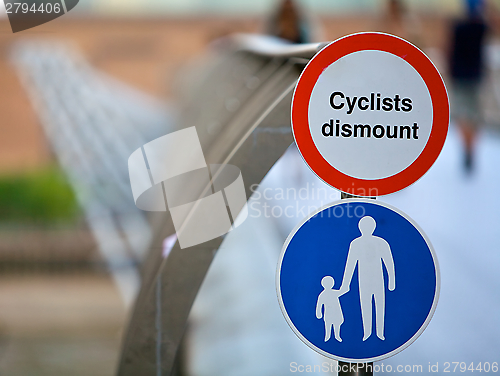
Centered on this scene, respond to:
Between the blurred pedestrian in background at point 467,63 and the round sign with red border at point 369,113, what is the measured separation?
4.23 meters

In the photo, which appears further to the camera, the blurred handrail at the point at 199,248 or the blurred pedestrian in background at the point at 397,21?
the blurred pedestrian in background at the point at 397,21

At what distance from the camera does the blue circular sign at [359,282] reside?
148 cm

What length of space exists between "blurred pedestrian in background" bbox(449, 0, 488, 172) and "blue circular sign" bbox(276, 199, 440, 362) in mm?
4296

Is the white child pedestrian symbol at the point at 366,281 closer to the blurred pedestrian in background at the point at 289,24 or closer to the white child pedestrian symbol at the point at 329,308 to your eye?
the white child pedestrian symbol at the point at 329,308

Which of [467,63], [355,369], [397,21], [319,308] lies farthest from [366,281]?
[467,63]

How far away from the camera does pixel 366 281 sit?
4.88 ft

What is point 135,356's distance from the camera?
5.51ft

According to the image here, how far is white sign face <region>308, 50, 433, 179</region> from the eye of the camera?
145 cm

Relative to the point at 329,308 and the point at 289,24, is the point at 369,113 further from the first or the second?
the point at 289,24

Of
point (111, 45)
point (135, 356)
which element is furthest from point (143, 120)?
point (111, 45)

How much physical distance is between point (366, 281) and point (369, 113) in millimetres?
430

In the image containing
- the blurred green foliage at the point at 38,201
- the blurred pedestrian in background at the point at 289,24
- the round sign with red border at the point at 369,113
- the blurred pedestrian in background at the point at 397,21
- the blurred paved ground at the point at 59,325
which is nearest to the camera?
the round sign with red border at the point at 369,113

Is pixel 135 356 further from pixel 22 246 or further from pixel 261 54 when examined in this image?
pixel 22 246

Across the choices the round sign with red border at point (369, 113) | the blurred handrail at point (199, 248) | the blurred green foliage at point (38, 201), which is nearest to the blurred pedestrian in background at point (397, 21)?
the blurred handrail at point (199, 248)
